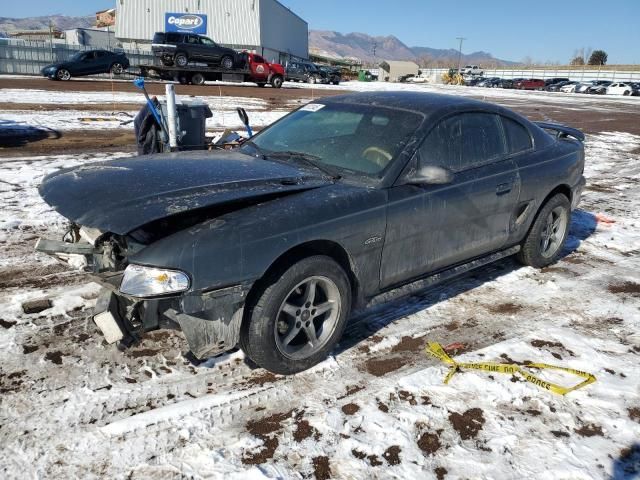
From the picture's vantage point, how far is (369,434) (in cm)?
252

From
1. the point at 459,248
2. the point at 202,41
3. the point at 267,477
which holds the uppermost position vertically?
the point at 202,41

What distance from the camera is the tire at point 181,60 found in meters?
25.4

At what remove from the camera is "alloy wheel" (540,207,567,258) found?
472cm

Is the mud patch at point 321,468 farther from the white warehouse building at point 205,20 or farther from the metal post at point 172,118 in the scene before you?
the white warehouse building at point 205,20

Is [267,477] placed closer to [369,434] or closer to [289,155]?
[369,434]

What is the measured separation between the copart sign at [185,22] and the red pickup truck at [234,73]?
21.0m

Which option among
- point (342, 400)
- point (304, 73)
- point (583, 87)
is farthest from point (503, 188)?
point (583, 87)

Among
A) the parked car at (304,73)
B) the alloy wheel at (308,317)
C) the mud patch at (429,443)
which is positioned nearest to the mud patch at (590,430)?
the mud patch at (429,443)

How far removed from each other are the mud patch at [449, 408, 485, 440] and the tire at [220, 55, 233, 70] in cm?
2651

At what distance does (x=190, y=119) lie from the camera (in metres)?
6.49

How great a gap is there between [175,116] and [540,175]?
4.01 meters

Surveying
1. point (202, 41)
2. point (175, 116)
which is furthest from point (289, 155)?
point (202, 41)

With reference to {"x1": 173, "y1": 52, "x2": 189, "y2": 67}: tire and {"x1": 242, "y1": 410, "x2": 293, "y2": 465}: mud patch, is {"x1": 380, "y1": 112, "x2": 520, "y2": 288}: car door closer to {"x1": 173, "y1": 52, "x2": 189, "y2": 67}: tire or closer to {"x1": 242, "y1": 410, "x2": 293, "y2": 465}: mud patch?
{"x1": 242, "y1": 410, "x2": 293, "y2": 465}: mud patch

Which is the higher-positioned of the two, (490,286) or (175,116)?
(175,116)
